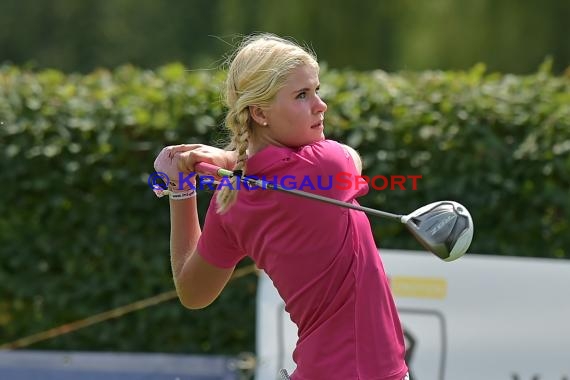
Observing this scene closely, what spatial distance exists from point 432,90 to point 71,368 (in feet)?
7.65

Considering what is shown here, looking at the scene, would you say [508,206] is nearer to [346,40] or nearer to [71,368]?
[71,368]

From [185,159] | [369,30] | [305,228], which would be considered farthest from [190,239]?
[369,30]

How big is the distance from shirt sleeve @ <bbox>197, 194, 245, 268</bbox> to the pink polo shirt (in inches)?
3.0

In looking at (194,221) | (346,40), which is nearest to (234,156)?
(194,221)

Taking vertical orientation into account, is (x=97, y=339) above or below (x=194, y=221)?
below

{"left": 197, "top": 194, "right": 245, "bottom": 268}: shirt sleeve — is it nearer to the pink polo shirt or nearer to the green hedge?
the pink polo shirt

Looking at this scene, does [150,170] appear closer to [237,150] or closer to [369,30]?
[237,150]

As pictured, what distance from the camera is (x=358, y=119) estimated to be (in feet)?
17.9

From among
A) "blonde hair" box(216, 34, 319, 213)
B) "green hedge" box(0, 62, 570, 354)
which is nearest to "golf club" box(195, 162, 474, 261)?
"blonde hair" box(216, 34, 319, 213)

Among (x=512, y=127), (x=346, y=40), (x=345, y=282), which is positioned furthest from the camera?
(x=346, y=40)

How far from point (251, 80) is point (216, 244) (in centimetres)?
42

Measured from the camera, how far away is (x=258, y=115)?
8.71 feet

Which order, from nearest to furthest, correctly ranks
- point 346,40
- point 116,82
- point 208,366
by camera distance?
point 208,366 → point 116,82 → point 346,40

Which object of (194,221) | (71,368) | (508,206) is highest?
(194,221)
